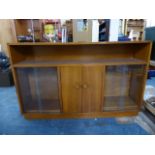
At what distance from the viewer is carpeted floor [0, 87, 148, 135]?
164 centimetres

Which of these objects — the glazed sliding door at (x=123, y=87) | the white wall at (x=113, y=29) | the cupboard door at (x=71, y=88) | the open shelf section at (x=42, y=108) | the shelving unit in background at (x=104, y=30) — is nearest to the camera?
the cupboard door at (x=71, y=88)

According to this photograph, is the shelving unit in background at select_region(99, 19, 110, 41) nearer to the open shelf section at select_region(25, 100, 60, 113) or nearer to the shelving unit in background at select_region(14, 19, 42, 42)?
the open shelf section at select_region(25, 100, 60, 113)

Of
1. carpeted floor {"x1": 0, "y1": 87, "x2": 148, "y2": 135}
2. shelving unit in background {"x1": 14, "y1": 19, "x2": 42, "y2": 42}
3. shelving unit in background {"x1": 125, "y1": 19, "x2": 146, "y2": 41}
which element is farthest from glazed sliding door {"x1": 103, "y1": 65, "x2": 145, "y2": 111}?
shelving unit in background {"x1": 125, "y1": 19, "x2": 146, "y2": 41}

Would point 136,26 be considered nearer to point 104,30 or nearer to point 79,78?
point 104,30

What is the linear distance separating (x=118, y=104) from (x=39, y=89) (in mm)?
1164

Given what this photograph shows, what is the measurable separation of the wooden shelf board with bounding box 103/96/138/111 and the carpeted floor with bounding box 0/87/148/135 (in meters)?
0.17

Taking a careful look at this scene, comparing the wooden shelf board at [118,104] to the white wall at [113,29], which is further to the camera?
the white wall at [113,29]

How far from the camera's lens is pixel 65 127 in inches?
68.1

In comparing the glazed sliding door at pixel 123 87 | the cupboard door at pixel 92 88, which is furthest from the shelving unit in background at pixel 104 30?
the cupboard door at pixel 92 88

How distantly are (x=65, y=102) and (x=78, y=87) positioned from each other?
286 millimetres

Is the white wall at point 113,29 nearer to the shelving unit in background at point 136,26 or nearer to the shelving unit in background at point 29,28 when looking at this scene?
the shelving unit in background at point 29,28

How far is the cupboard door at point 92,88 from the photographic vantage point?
1.64 metres

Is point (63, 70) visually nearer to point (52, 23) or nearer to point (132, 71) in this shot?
point (132, 71)
